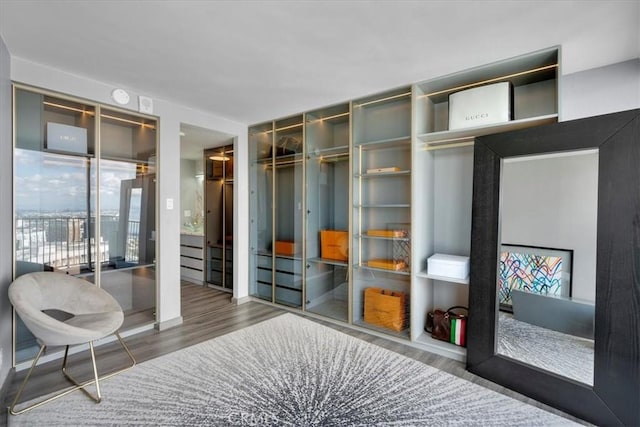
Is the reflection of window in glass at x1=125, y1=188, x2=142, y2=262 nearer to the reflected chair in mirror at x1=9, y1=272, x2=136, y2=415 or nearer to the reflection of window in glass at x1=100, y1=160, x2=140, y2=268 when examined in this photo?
the reflection of window in glass at x1=100, y1=160, x2=140, y2=268

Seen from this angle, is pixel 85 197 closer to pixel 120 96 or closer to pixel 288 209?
pixel 120 96

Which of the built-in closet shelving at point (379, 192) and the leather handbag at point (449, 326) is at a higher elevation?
the built-in closet shelving at point (379, 192)

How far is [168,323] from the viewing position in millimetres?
3416

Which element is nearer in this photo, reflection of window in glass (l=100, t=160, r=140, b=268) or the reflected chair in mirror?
the reflected chair in mirror

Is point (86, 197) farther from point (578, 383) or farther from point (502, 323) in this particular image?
point (578, 383)

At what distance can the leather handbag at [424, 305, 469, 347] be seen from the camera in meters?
2.82

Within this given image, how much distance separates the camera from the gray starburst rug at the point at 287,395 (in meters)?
1.93

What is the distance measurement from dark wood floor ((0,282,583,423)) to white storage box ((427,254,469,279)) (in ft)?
2.50

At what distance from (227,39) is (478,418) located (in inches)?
121

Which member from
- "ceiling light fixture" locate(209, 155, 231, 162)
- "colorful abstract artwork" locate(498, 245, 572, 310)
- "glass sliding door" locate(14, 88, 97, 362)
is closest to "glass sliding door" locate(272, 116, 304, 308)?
"ceiling light fixture" locate(209, 155, 231, 162)

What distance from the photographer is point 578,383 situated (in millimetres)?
2004

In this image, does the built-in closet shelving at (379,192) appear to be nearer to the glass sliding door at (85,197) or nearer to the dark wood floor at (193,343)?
the dark wood floor at (193,343)

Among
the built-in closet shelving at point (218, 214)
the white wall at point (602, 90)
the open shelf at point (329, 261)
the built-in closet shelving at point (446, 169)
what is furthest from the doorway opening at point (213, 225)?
the white wall at point (602, 90)

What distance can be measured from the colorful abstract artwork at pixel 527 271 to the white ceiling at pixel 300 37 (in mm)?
1555
